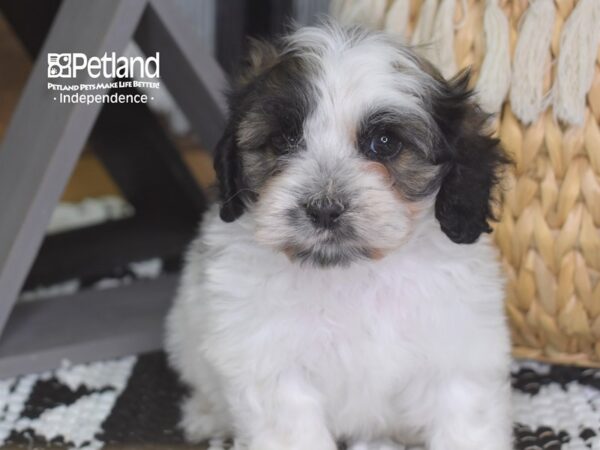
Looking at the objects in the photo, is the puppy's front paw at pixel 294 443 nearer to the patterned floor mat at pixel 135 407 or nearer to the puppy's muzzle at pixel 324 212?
the patterned floor mat at pixel 135 407

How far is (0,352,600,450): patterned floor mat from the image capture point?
2.09m

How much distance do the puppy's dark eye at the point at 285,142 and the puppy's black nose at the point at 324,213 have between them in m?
0.16

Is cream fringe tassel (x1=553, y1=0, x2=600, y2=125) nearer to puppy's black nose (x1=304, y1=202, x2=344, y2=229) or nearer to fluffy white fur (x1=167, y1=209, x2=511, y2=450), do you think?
fluffy white fur (x1=167, y1=209, x2=511, y2=450)

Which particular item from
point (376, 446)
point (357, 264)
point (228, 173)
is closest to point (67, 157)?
point (228, 173)

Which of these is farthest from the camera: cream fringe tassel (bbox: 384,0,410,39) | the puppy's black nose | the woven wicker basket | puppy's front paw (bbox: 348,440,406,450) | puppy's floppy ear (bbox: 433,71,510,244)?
cream fringe tassel (bbox: 384,0,410,39)

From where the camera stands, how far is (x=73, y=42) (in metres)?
2.37

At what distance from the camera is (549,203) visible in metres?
2.19

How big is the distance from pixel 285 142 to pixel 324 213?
203 mm

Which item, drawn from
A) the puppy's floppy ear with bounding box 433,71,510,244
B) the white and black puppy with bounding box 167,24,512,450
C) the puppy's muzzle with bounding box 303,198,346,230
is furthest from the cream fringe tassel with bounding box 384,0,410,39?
the puppy's muzzle with bounding box 303,198,346,230

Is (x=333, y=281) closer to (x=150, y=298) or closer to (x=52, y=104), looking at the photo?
(x=52, y=104)

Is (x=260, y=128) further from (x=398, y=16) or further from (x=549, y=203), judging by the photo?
(x=549, y=203)

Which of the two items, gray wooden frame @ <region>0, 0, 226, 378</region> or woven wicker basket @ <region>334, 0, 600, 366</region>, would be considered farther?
gray wooden frame @ <region>0, 0, 226, 378</region>

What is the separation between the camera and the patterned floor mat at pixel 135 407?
209 cm

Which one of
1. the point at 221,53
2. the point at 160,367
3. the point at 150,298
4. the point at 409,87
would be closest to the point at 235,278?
the point at 409,87
